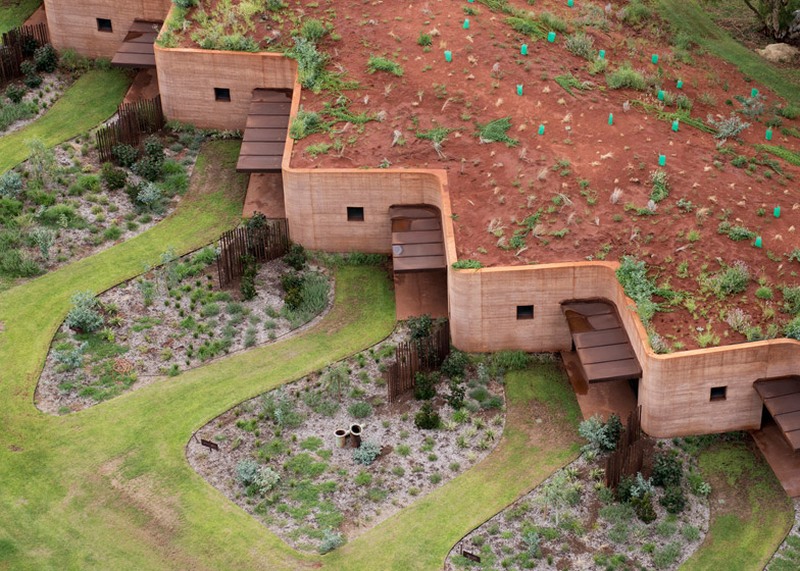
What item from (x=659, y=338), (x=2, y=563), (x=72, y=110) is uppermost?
(x=72, y=110)

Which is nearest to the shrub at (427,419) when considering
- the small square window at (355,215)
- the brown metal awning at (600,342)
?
the brown metal awning at (600,342)

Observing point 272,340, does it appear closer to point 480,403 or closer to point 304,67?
point 480,403

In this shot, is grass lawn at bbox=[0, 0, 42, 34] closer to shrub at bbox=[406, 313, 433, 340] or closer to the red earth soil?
the red earth soil

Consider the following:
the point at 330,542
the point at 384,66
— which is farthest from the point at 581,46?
the point at 330,542

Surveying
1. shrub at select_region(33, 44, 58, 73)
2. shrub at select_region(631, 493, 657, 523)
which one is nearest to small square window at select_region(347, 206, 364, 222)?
shrub at select_region(631, 493, 657, 523)

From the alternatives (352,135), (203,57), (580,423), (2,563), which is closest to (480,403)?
(580,423)

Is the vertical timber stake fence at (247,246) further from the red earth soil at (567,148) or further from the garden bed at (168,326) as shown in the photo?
the red earth soil at (567,148)
